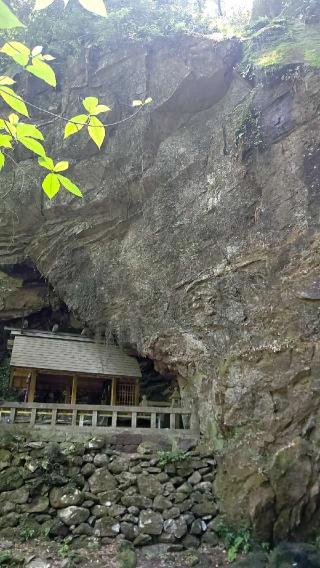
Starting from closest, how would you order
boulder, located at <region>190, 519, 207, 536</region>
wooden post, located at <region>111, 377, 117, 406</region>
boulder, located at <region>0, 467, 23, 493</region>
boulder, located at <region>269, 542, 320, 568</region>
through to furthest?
boulder, located at <region>269, 542, 320, 568</region>
boulder, located at <region>190, 519, 207, 536</region>
boulder, located at <region>0, 467, 23, 493</region>
wooden post, located at <region>111, 377, 117, 406</region>

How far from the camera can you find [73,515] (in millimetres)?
9266

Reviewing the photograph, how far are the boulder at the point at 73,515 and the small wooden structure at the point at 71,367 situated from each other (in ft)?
11.8

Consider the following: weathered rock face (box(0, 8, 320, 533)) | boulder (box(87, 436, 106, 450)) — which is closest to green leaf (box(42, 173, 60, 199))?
weathered rock face (box(0, 8, 320, 533))

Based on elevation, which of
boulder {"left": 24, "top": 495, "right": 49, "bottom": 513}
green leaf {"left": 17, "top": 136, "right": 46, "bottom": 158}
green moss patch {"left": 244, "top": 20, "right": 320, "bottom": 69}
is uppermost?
green moss patch {"left": 244, "top": 20, "right": 320, "bottom": 69}

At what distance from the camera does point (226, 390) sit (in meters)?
10.3

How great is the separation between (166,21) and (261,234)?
28.6 feet

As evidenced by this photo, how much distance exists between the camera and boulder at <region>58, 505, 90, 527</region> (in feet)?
30.2

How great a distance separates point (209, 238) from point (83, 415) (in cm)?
546

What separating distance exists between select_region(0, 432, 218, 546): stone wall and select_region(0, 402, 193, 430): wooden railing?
57cm

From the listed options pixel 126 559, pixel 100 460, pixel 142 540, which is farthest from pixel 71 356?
pixel 126 559

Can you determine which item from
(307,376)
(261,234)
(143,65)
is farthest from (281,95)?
(307,376)

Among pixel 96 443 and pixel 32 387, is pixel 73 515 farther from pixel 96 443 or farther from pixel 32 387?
pixel 32 387

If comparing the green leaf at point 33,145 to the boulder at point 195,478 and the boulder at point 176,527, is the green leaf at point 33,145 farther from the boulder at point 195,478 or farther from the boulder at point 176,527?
the boulder at point 195,478

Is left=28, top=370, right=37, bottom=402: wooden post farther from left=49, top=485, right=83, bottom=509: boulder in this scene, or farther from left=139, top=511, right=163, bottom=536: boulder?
left=139, top=511, right=163, bottom=536: boulder
